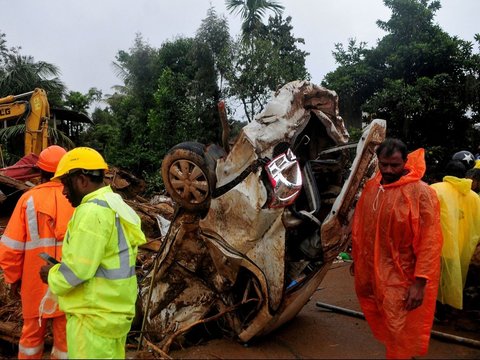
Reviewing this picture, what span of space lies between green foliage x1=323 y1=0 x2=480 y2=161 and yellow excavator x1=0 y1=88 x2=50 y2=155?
851 cm

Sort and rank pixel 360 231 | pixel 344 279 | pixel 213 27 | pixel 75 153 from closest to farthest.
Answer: pixel 75 153 → pixel 360 231 → pixel 344 279 → pixel 213 27

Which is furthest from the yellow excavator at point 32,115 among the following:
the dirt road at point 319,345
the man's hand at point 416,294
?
the man's hand at point 416,294

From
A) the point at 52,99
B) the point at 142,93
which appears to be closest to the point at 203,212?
the point at 142,93

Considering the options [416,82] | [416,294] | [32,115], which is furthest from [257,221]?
[416,82]

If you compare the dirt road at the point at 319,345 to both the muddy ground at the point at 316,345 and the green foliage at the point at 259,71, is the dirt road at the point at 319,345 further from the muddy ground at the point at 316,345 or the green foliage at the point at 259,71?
the green foliage at the point at 259,71

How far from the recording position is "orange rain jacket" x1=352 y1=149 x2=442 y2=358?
9.23 ft

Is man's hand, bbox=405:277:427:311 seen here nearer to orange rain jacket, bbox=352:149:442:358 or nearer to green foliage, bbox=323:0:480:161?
orange rain jacket, bbox=352:149:442:358

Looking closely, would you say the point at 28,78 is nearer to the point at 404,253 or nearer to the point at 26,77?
the point at 26,77

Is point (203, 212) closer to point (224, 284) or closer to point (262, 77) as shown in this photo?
point (224, 284)

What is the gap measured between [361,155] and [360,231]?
0.61 meters

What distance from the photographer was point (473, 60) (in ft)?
39.2

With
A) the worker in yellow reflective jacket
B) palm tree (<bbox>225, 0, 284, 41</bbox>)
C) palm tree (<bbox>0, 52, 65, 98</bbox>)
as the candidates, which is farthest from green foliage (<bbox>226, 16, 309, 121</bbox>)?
the worker in yellow reflective jacket

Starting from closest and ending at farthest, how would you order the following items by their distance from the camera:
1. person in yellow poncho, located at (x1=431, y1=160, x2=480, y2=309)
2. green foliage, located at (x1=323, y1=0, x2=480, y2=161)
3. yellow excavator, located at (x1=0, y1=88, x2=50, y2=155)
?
person in yellow poncho, located at (x1=431, y1=160, x2=480, y2=309)
yellow excavator, located at (x1=0, y1=88, x2=50, y2=155)
green foliage, located at (x1=323, y1=0, x2=480, y2=161)

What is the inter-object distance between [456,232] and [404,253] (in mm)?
1341
